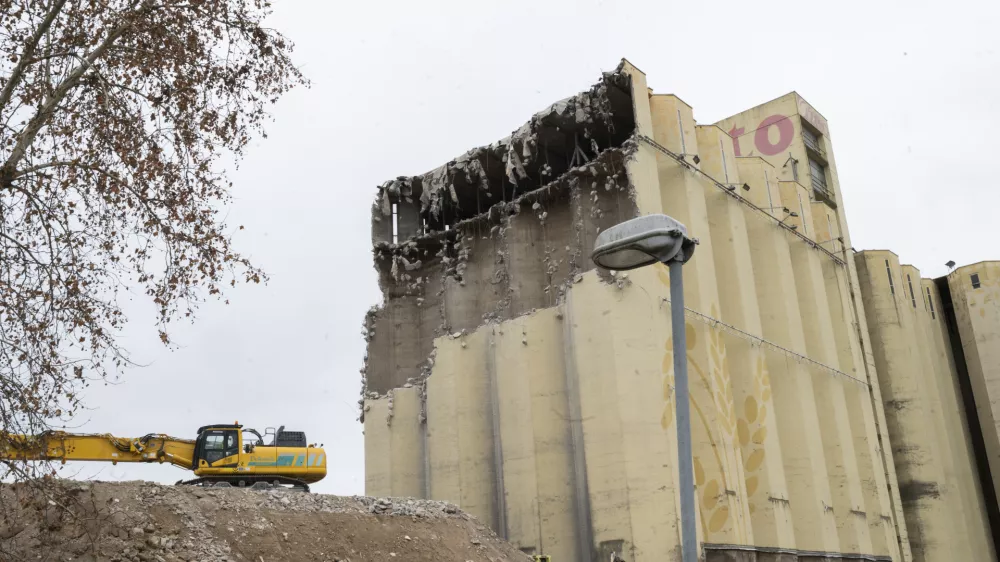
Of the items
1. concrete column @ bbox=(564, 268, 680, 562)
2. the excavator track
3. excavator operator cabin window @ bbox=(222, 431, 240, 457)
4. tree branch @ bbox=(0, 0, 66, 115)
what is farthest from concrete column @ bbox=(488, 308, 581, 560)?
tree branch @ bbox=(0, 0, 66, 115)

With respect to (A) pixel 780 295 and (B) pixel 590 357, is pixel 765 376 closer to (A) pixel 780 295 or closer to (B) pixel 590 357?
→ (A) pixel 780 295

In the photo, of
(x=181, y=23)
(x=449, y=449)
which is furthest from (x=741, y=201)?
(x=181, y=23)

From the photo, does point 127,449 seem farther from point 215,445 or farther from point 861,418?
point 861,418

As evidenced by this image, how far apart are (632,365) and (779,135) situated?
16.6m

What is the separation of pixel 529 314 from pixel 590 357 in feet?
8.53

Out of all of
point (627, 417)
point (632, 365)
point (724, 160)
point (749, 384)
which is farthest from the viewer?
point (724, 160)

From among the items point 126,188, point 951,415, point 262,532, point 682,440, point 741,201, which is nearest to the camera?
point 682,440

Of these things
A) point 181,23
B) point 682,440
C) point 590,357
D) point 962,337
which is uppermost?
point 962,337

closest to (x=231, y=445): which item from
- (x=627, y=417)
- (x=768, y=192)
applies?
(x=627, y=417)

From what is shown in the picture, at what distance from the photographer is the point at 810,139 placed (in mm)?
33719

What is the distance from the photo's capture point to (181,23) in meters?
10.5

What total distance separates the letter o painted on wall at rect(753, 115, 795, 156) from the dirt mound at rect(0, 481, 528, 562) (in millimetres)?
20428

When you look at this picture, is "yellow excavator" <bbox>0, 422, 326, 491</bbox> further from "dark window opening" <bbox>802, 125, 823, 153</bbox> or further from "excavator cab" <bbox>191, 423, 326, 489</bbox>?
"dark window opening" <bbox>802, 125, 823, 153</bbox>

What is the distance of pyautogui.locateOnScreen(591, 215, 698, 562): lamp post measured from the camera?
21.2ft
